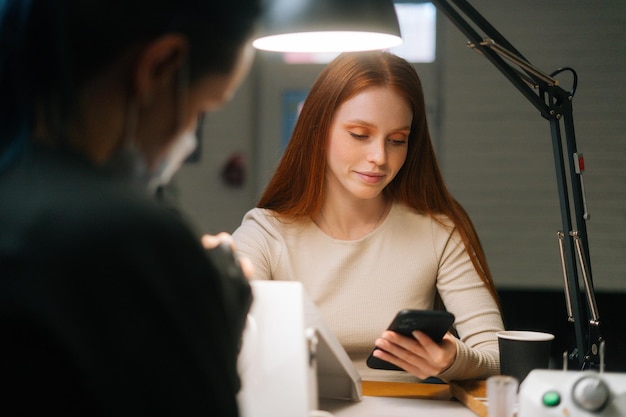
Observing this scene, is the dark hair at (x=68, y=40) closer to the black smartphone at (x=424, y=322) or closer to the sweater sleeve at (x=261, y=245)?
the black smartphone at (x=424, y=322)

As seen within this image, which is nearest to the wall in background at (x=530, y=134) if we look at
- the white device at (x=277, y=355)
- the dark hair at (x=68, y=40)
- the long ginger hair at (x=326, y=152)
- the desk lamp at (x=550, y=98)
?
the long ginger hair at (x=326, y=152)

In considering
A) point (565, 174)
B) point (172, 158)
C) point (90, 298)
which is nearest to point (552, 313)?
point (565, 174)

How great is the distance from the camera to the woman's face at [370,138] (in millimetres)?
2031

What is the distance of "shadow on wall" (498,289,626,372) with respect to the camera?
4.89 metres

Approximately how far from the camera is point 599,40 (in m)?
5.04

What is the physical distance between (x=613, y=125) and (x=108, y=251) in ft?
16.0

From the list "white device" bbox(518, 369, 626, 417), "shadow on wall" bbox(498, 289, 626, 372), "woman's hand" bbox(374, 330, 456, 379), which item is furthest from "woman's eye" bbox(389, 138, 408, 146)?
"shadow on wall" bbox(498, 289, 626, 372)

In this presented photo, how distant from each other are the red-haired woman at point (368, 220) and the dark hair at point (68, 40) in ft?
4.30

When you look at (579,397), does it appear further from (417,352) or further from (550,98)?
(550,98)

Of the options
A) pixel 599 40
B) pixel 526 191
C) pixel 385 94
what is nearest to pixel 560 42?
pixel 599 40

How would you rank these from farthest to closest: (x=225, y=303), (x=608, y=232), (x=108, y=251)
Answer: (x=608, y=232), (x=225, y=303), (x=108, y=251)

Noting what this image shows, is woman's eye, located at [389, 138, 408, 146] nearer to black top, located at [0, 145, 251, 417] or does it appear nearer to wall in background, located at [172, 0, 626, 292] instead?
black top, located at [0, 145, 251, 417]

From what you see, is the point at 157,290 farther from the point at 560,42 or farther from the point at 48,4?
the point at 560,42

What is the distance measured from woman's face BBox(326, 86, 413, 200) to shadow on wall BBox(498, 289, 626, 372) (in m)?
3.06
